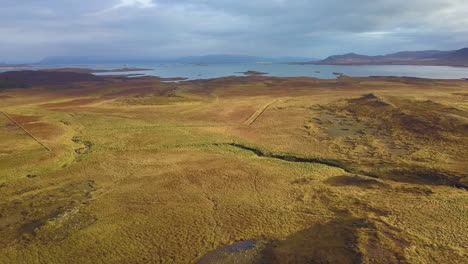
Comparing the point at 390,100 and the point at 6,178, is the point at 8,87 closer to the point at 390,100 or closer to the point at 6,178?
the point at 6,178

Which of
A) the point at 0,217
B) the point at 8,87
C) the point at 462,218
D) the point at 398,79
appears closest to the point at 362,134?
the point at 462,218

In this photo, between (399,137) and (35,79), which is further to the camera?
(35,79)

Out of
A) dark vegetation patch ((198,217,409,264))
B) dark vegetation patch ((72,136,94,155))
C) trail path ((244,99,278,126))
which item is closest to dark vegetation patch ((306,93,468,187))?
trail path ((244,99,278,126))

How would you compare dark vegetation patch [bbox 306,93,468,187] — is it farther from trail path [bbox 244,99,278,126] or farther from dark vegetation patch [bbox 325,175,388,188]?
trail path [bbox 244,99,278,126]

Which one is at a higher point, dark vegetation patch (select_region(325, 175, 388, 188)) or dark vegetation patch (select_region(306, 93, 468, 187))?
dark vegetation patch (select_region(306, 93, 468, 187))

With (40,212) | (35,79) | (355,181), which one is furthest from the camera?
(35,79)

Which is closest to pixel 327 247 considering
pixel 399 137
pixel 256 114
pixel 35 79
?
pixel 399 137

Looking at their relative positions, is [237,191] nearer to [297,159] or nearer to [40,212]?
[297,159]

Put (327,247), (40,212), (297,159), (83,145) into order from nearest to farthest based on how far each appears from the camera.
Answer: (327,247) → (40,212) → (297,159) → (83,145)

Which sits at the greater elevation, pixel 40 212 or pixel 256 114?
pixel 256 114
